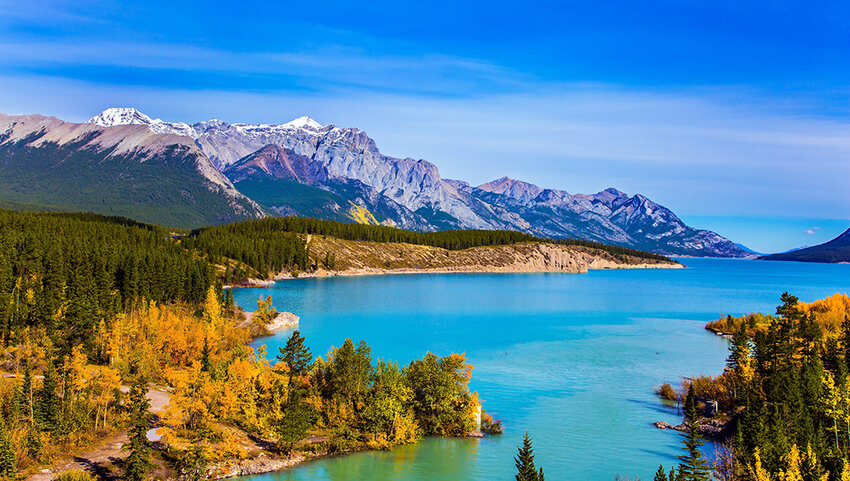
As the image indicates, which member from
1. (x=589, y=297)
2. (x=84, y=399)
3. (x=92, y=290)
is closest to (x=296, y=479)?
(x=84, y=399)

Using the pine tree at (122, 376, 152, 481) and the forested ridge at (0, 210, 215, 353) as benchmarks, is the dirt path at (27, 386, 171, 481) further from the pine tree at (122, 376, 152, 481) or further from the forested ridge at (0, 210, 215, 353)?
the forested ridge at (0, 210, 215, 353)

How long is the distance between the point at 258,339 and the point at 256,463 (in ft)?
165

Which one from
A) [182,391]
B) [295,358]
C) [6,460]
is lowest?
[6,460]

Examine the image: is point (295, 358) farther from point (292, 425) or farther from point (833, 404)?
point (833, 404)

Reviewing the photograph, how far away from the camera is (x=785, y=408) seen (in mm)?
45312

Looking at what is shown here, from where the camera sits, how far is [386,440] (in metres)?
44.2

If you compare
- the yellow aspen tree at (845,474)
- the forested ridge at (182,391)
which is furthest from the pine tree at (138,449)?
the yellow aspen tree at (845,474)

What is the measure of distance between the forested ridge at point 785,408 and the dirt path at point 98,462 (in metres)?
33.8

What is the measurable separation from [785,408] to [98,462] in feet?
166

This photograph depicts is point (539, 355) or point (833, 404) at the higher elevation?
point (833, 404)

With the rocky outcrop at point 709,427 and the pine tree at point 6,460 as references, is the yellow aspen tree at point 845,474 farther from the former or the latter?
the pine tree at point 6,460

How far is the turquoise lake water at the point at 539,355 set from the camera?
139 feet

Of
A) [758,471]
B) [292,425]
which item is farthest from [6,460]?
[758,471]

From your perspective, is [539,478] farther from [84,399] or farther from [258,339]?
[258,339]
